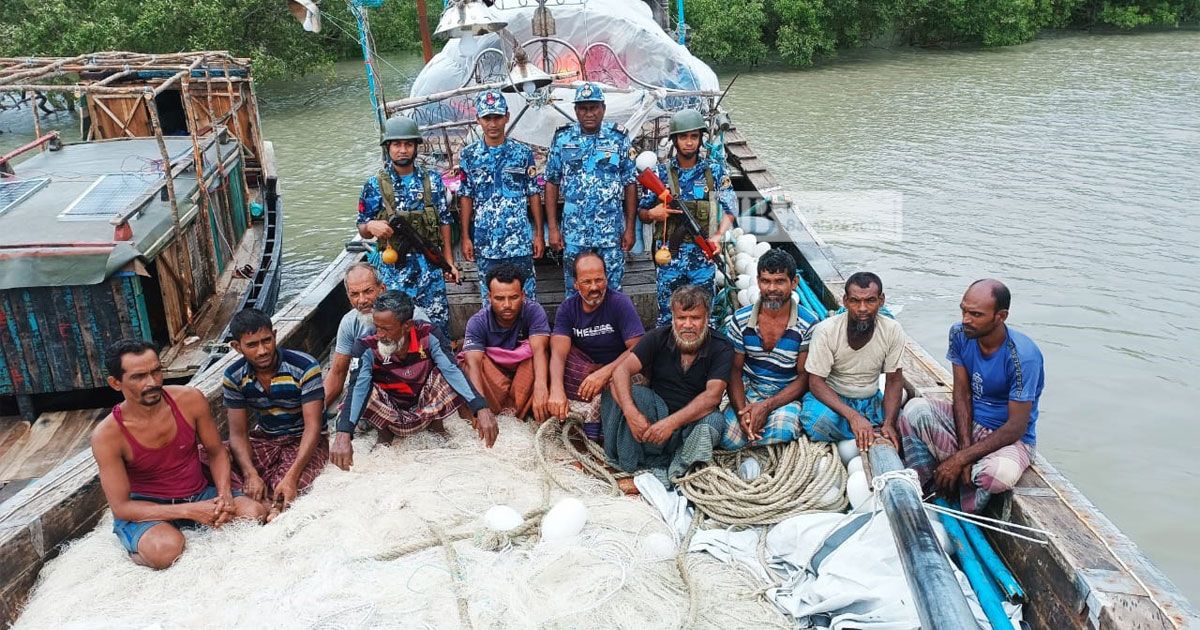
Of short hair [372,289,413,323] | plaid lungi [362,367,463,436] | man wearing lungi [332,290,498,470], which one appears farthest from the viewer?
plaid lungi [362,367,463,436]

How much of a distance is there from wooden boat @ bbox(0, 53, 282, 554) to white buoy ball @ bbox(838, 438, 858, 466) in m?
4.55

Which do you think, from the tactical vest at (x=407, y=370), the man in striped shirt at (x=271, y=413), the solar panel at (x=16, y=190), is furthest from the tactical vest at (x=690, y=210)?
the solar panel at (x=16, y=190)

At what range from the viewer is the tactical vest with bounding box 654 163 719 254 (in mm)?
5410

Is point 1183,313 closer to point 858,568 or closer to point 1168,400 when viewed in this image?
point 1168,400

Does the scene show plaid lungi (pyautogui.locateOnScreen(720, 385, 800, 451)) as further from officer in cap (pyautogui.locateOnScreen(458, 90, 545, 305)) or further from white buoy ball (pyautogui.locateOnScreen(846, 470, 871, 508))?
officer in cap (pyautogui.locateOnScreen(458, 90, 545, 305))

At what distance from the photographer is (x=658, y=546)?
11.1 ft

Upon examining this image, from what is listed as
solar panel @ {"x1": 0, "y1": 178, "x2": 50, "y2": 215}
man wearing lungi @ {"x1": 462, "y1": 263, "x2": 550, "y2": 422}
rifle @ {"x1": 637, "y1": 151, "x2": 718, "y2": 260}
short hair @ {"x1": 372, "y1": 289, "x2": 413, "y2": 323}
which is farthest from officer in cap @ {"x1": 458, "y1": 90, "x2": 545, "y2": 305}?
solar panel @ {"x1": 0, "y1": 178, "x2": 50, "y2": 215}

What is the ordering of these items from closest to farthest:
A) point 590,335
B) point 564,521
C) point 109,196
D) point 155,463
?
point 564,521 → point 155,463 → point 590,335 → point 109,196

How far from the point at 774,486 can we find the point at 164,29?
19490 mm

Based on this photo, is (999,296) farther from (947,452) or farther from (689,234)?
(689,234)

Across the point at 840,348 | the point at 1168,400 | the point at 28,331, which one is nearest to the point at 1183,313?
the point at 1168,400

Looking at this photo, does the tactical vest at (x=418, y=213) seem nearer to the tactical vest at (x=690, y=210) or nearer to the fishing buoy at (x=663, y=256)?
the fishing buoy at (x=663, y=256)

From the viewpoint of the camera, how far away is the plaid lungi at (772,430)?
13.1 ft

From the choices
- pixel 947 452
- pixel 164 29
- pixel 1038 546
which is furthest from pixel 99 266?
pixel 164 29
